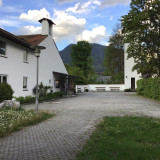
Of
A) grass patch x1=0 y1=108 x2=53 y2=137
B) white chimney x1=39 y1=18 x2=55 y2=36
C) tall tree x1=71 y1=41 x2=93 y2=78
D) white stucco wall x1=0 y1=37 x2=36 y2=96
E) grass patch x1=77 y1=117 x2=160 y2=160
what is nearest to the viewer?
grass patch x1=77 y1=117 x2=160 y2=160

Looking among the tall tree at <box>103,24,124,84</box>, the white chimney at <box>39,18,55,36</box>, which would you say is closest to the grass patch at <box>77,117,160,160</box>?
the white chimney at <box>39,18,55,36</box>

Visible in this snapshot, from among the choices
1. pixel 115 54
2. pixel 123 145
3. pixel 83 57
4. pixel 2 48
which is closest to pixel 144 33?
pixel 2 48

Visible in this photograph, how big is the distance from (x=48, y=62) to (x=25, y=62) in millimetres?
5876

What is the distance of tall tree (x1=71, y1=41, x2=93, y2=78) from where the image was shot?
5620cm

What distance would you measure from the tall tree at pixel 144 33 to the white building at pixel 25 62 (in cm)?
958

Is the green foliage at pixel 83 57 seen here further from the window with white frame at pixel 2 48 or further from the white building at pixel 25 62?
the window with white frame at pixel 2 48

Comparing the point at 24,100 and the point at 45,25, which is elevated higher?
the point at 45,25

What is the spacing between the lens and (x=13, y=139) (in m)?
5.67

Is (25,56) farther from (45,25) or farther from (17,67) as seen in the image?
(45,25)

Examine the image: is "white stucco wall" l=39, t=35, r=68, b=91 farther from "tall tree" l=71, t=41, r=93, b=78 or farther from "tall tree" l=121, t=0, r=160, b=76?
"tall tree" l=71, t=41, r=93, b=78

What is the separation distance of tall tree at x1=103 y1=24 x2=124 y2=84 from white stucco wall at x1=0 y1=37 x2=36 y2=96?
3509cm

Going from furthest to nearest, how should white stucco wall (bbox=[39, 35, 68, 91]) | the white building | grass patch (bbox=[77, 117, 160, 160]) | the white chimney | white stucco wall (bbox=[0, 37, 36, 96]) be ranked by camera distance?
1. the white chimney
2. white stucco wall (bbox=[39, 35, 68, 91])
3. white stucco wall (bbox=[0, 37, 36, 96])
4. the white building
5. grass patch (bbox=[77, 117, 160, 160])

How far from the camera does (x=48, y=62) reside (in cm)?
2448

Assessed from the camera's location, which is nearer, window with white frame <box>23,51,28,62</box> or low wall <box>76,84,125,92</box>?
window with white frame <box>23,51,28,62</box>
